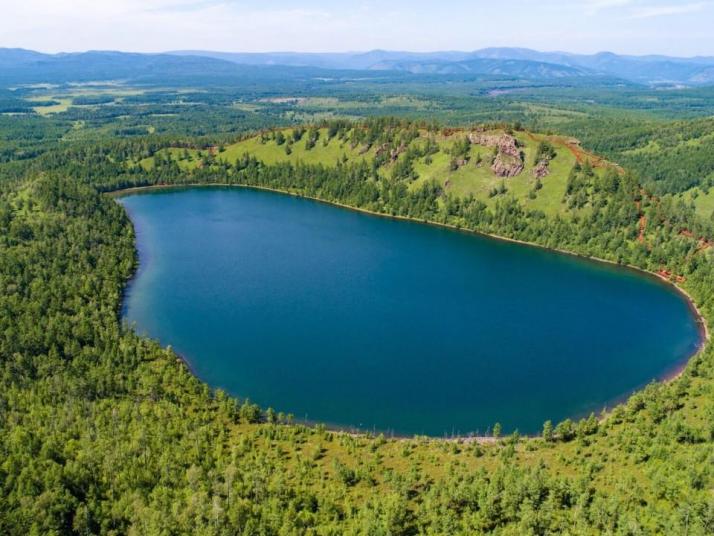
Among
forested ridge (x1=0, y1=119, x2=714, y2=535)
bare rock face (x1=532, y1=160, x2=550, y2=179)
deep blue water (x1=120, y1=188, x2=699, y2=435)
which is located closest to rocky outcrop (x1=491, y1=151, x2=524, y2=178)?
bare rock face (x1=532, y1=160, x2=550, y2=179)

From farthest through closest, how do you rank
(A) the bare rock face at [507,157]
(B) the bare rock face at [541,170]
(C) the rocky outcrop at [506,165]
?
(A) the bare rock face at [507,157], (C) the rocky outcrop at [506,165], (B) the bare rock face at [541,170]

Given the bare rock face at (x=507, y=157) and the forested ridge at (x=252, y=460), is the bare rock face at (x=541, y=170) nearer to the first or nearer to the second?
the bare rock face at (x=507, y=157)

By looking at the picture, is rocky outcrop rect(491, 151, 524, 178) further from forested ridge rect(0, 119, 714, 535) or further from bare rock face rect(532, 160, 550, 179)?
forested ridge rect(0, 119, 714, 535)

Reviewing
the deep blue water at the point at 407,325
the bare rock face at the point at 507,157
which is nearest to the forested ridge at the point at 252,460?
the deep blue water at the point at 407,325

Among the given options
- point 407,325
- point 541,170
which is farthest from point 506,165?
point 407,325

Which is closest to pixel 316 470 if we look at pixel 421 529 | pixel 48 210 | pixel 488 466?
pixel 421 529

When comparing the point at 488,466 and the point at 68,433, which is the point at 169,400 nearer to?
the point at 68,433

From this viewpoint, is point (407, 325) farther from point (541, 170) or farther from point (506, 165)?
point (506, 165)
